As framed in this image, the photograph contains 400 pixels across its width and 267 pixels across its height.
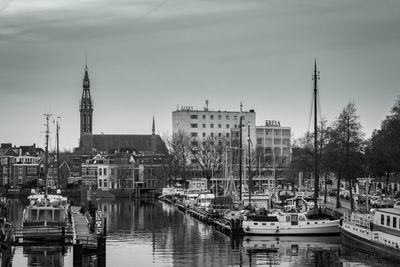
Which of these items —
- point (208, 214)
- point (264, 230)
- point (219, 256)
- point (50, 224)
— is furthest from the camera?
point (208, 214)

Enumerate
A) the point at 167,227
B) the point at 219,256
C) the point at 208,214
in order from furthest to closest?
1. the point at 208,214
2. the point at 167,227
3. the point at 219,256

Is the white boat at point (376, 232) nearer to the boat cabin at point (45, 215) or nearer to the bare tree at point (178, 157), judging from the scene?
the boat cabin at point (45, 215)

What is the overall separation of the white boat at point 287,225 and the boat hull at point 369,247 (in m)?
3.79

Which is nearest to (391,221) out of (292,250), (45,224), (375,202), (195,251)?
(292,250)

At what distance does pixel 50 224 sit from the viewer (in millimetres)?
69562

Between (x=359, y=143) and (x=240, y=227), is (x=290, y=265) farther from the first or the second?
(x=359, y=143)

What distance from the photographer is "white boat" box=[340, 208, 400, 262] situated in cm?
5897

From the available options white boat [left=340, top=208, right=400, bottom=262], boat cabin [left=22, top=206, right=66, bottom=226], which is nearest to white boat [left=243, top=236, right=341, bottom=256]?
white boat [left=340, top=208, right=400, bottom=262]

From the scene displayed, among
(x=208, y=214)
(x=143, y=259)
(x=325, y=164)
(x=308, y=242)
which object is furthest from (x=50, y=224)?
(x=325, y=164)

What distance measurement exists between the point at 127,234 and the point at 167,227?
28.1ft

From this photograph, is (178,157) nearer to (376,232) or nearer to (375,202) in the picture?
(375,202)

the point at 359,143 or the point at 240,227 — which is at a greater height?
the point at 359,143

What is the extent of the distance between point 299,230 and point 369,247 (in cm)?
1282

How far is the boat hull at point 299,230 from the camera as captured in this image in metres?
73.8
